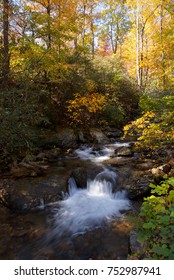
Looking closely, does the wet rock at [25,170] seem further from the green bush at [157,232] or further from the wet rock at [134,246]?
the green bush at [157,232]

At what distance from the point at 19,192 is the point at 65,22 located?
8.06 m

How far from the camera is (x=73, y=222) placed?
544cm

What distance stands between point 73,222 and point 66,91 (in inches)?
295

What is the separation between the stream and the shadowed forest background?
126 cm

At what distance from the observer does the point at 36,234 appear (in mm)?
4832

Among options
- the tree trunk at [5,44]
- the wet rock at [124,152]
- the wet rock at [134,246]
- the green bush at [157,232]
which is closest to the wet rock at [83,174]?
the wet rock at [124,152]

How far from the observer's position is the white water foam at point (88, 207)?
5.27 meters

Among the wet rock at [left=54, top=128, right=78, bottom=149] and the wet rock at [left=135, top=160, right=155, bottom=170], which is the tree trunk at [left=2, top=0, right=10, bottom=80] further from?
the wet rock at [left=135, top=160, right=155, bottom=170]

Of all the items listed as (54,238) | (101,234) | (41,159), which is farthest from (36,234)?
(41,159)

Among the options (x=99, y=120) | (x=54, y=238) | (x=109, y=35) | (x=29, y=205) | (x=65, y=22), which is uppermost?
(x=109, y=35)

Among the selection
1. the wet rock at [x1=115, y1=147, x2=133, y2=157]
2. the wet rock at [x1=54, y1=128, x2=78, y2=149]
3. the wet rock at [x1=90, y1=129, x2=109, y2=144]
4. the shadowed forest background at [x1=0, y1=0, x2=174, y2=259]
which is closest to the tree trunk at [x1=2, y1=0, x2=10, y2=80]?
the shadowed forest background at [x1=0, y1=0, x2=174, y2=259]

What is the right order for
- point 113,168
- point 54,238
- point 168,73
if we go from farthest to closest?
point 168,73, point 113,168, point 54,238

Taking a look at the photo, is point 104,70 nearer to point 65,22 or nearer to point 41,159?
point 65,22

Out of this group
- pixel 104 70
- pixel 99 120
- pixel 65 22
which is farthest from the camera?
pixel 104 70
